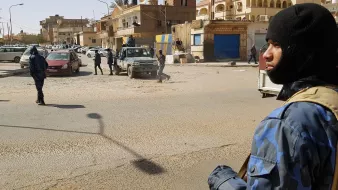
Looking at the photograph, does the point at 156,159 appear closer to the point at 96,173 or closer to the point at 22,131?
the point at 96,173

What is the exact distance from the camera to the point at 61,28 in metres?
129

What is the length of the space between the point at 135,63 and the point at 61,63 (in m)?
4.95

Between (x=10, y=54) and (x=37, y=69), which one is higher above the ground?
(x=10, y=54)

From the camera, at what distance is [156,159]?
4.81 m

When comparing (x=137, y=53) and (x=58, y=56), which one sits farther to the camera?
Result: (x=58, y=56)

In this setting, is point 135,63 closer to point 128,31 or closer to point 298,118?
point 298,118

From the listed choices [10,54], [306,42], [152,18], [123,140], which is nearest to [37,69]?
[123,140]

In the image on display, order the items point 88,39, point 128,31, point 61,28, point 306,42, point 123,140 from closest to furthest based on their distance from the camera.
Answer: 1. point 306,42
2. point 123,140
3. point 128,31
4. point 88,39
5. point 61,28

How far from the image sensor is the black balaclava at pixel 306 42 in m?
1.17

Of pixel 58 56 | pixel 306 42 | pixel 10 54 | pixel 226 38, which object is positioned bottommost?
pixel 306 42

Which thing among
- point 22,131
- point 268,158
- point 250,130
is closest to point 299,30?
point 268,158

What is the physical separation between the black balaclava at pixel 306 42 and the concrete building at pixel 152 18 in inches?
1778

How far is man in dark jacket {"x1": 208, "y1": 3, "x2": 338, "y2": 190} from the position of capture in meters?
1.07

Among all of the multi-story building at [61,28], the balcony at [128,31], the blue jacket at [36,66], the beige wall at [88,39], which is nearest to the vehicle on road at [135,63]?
the blue jacket at [36,66]
